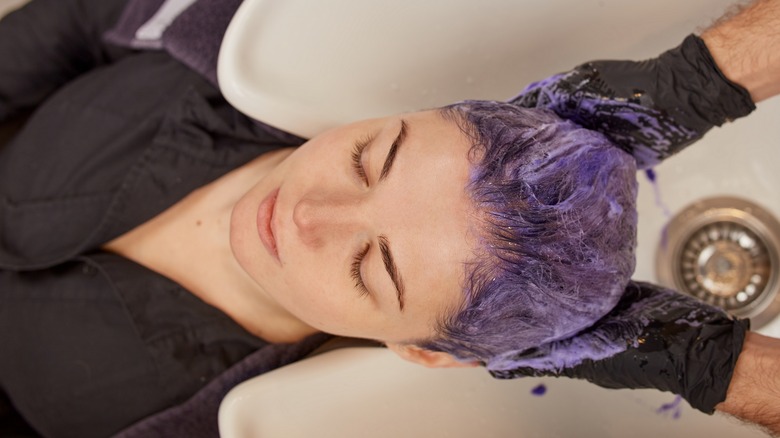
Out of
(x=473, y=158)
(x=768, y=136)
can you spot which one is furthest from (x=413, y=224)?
(x=768, y=136)

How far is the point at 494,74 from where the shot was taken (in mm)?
1043

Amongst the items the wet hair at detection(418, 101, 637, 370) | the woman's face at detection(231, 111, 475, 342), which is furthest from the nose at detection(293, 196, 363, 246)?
the wet hair at detection(418, 101, 637, 370)

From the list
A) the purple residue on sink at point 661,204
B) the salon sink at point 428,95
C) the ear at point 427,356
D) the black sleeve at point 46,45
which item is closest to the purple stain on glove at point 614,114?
the salon sink at point 428,95

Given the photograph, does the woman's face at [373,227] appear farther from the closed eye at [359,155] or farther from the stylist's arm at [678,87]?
the stylist's arm at [678,87]

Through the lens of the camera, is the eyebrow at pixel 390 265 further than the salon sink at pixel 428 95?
No

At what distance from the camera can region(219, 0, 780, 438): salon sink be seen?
94 cm

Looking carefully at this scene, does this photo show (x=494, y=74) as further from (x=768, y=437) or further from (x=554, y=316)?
(x=768, y=437)

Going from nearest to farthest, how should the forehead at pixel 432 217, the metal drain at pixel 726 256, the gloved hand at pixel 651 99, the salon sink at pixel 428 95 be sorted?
1. the forehead at pixel 432 217
2. the gloved hand at pixel 651 99
3. the salon sink at pixel 428 95
4. the metal drain at pixel 726 256

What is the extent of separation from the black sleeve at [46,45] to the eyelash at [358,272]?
2.45 feet

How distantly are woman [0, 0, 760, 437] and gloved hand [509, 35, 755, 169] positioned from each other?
53mm

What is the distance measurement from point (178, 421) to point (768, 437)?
845 mm

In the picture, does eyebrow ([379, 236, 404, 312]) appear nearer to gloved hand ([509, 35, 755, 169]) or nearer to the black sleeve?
gloved hand ([509, 35, 755, 169])

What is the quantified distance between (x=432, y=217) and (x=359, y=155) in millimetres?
138

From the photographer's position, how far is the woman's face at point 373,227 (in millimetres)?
716
